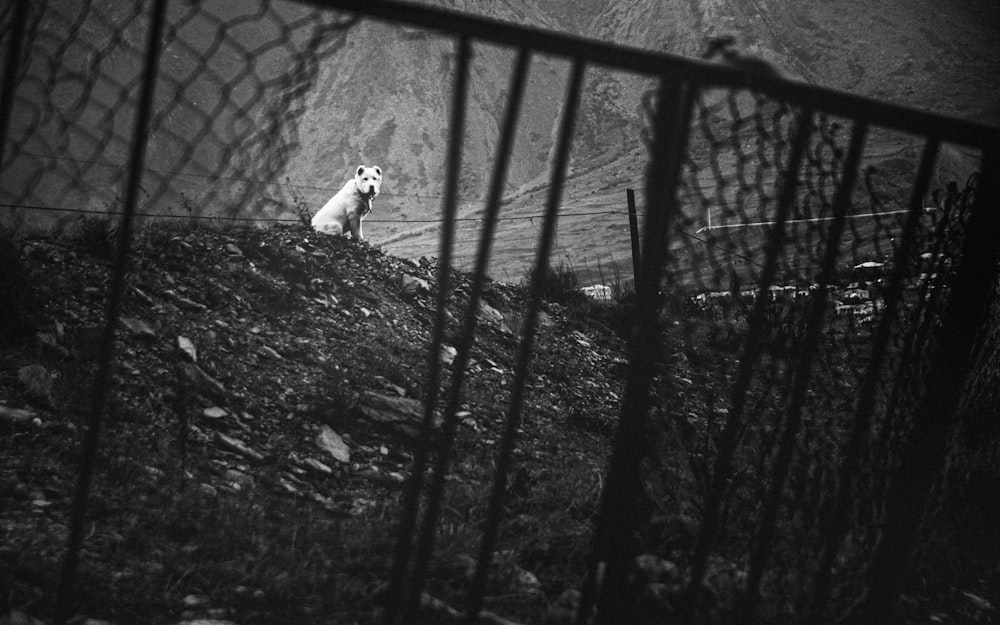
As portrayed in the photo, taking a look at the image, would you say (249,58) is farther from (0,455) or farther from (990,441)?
(990,441)

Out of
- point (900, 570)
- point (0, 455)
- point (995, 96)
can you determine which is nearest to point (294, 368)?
point (0, 455)

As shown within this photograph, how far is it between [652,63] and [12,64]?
3.52 ft

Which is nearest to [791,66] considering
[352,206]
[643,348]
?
[352,206]

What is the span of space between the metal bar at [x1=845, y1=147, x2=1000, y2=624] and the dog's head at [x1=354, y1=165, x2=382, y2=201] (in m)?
6.90

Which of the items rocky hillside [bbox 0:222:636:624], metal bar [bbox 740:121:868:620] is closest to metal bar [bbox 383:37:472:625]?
rocky hillside [bbox 0:222:636:624]

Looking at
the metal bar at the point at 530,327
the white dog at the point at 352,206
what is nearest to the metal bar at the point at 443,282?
the metal bar at the point at 530,327

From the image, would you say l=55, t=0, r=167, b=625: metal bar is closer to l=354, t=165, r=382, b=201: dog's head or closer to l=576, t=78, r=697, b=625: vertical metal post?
l=576, t=78, r=697, b=625: vertical metal post

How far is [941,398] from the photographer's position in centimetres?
170

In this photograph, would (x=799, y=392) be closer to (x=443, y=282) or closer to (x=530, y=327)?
(x=530, y=327)

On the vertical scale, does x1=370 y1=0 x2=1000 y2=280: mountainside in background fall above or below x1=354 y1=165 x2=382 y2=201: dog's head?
above

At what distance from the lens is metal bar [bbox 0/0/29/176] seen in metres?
1.10

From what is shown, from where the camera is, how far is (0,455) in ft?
8.55

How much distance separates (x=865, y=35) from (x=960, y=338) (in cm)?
4534

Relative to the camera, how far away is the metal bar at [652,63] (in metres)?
1.14
